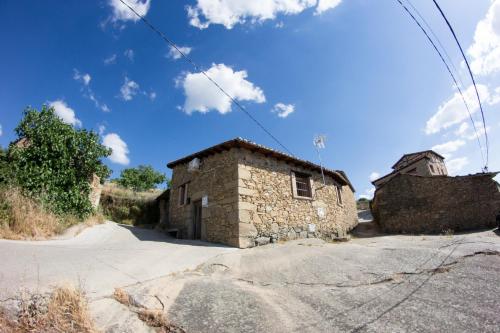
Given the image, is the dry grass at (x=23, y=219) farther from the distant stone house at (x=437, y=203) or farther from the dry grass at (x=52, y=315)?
the distant stone house at (x=437, y=203)

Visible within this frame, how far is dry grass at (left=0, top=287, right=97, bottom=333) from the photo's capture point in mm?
2668

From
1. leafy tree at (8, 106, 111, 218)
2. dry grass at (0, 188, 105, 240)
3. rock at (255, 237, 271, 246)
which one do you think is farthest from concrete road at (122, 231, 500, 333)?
leafy tree at (8, 106, 111, 218)

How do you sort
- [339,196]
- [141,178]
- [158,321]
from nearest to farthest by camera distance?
[158,321] < [339,196] < [141,178]

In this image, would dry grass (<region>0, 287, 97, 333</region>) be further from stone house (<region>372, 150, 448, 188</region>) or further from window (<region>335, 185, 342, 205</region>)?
stone house (<region>372, 150, 448, 188</region>)

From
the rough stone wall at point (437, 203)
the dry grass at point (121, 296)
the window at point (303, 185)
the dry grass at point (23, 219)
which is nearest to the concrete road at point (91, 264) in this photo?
the dry grass at point (121, 296)

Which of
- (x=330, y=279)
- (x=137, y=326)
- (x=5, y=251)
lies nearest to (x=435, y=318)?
(x=330, y=279)

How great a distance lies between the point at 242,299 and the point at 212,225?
557cm

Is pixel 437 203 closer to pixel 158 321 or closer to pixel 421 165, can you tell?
pixel 421 165

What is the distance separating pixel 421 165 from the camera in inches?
947

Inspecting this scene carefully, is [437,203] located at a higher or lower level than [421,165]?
lower

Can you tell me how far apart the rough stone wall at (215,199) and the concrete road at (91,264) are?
3.34 feet

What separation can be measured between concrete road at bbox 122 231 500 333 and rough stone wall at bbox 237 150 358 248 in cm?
279

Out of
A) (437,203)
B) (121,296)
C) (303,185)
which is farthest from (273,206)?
(437,203)

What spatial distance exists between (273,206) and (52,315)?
24.6 feet
